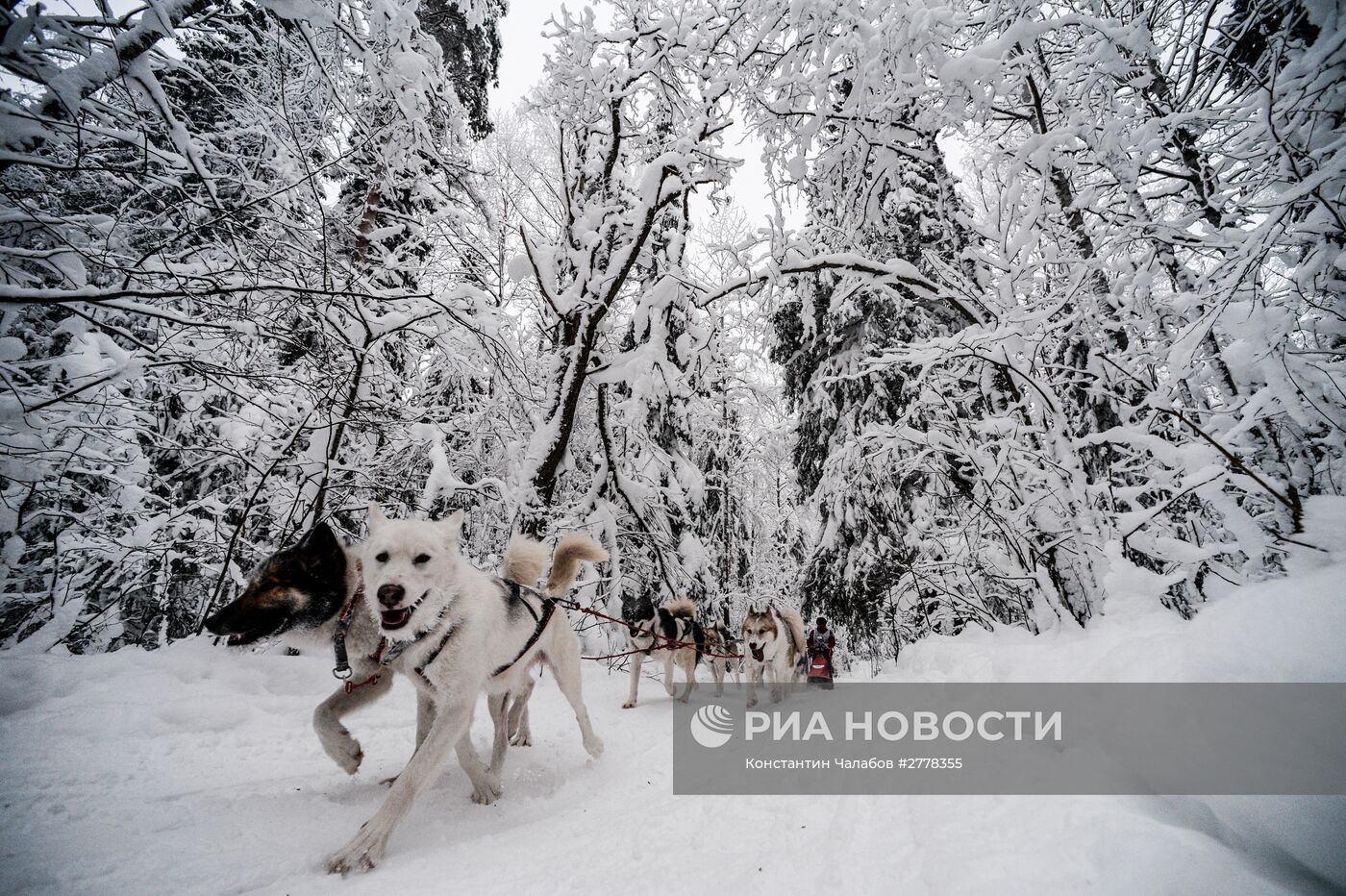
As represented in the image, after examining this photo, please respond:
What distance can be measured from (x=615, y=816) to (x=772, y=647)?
16.3 ft

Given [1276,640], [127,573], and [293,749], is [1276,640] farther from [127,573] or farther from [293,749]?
[127,573]

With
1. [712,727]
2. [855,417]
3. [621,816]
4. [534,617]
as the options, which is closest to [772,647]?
[712,727]

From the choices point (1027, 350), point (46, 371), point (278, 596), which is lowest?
point (278, 596)

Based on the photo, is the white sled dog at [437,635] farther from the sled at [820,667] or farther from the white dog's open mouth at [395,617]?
the sled at [820,667]

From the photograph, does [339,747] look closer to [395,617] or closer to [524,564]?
[395,617]

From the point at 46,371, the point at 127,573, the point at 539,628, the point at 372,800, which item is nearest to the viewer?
the point at 372,800

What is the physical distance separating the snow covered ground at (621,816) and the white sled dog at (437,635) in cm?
24

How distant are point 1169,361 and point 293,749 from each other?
6179mm

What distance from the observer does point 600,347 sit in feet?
28.8

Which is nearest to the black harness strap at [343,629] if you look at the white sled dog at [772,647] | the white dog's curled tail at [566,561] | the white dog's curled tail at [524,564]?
the white dog's curled tail at [524,564]

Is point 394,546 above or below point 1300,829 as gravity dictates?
above

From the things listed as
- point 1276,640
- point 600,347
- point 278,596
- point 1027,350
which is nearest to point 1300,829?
point 1276,640

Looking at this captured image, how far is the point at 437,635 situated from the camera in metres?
2.68

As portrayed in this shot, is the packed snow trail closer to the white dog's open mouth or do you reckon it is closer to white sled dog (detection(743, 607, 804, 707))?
the white dog's open mouth
